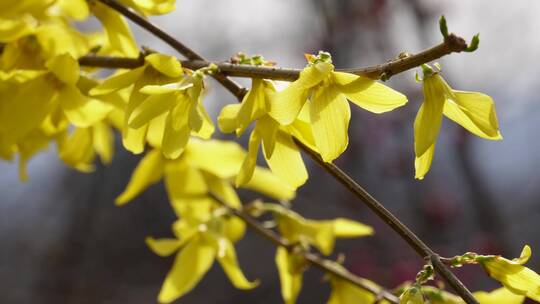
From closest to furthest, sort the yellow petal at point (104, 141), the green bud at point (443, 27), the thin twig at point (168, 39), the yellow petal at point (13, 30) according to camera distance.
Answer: the green bud at point (443, 27), the thin twig at point (168, 39), the yellow petal at point (13, 30), the yellow petal at point (104, 141)

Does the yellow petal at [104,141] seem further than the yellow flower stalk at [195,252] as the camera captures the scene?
Yes

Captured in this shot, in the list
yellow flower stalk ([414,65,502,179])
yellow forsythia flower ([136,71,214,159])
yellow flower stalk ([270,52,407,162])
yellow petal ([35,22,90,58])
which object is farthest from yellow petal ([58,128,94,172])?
yellow flower stalk ([414,65,502,179])

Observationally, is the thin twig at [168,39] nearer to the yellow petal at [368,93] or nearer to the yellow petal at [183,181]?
the yellow petal at [368,93]

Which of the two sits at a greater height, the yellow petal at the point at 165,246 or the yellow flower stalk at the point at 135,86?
the yellow flower stalk at the point at 135,86

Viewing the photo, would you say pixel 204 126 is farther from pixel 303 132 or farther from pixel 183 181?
pixel 183 181

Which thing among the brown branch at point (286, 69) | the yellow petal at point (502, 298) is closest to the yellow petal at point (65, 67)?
the brown branch at point (286, 69)

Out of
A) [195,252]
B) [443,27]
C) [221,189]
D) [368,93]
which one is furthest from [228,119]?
[221,189]

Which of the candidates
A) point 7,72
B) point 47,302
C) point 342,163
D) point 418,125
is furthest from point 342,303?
point 47,302
